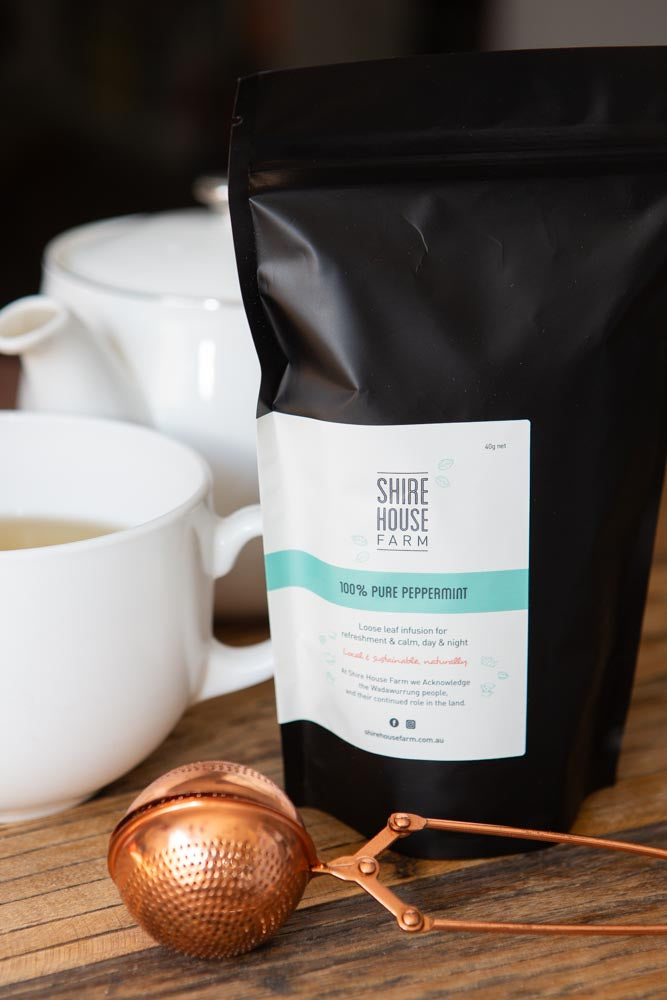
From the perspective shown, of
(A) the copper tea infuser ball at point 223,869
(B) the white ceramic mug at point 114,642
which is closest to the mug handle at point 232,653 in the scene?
(B) the white ceramic mug at point 114,642

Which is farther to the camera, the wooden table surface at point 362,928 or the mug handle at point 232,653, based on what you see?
the mug handle at point 232,653

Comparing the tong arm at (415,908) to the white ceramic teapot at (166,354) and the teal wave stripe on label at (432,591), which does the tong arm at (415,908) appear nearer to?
the teal wave stripe on label at (432,591)

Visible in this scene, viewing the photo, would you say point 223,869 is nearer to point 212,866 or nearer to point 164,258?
point 212,866

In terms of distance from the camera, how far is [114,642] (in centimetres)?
43

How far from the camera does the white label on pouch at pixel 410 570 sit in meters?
0.40

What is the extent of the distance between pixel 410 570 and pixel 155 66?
206 centimetres

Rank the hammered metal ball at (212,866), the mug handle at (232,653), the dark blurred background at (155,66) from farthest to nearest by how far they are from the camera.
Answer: the dark blurred background at (155,66), the mug handle at (232,653), the hammered metal ball at (212,866)

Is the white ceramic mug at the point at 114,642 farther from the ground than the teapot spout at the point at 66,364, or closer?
closer

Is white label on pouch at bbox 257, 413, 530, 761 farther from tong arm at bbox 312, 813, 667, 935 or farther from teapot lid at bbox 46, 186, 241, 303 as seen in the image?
teapot lid at bbox 46, 186, 241, 303

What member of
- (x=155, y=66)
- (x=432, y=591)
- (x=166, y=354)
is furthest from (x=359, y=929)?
(x=155, y=66)

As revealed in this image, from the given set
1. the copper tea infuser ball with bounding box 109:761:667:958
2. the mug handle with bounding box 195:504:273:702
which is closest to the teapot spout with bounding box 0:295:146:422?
the mug handle with bounding box 195:504:273:702

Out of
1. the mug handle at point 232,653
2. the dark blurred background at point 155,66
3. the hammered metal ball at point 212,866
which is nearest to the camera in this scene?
the hammered metal ball at point 212,866

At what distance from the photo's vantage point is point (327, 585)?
43 centimetres

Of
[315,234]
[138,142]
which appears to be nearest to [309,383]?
[315,234]
